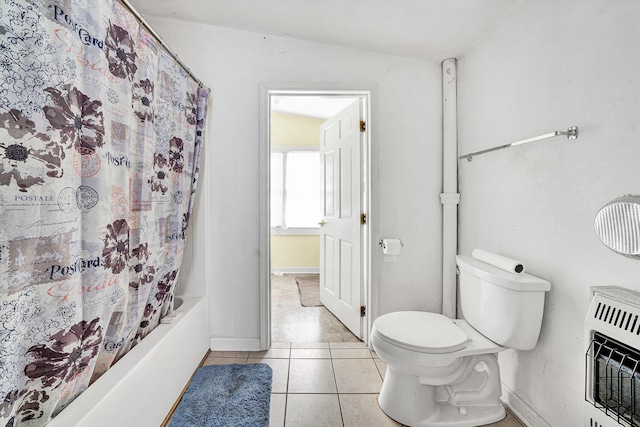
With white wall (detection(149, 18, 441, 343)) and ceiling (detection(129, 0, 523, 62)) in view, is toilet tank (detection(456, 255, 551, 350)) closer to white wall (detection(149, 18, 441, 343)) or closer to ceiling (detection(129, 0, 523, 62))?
white wall (detection(149, 18, 441, 343))

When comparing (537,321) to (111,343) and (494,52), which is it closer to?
(494,52)

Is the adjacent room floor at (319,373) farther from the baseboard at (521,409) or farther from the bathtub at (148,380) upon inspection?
the bathtub at (148,380)

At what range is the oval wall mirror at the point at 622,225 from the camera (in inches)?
36.0

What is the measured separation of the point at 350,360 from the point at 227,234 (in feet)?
3.93

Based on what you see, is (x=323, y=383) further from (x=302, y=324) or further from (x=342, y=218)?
(x=342, y=218)

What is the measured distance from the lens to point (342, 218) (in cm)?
265

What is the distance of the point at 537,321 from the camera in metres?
1.38

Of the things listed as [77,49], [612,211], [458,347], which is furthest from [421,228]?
[77,49]

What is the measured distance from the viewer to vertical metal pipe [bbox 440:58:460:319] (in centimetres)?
213

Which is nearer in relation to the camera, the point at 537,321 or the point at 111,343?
the point at 111,343

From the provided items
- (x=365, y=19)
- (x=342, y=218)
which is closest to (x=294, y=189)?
(x=342, y=218)

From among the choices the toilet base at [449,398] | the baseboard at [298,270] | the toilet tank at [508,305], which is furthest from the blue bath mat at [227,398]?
the baseboard at [298,270]

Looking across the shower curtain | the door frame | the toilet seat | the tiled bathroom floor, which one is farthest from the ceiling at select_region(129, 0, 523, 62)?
the tiled bathroom floor

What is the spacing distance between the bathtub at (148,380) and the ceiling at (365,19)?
1.84 metres
